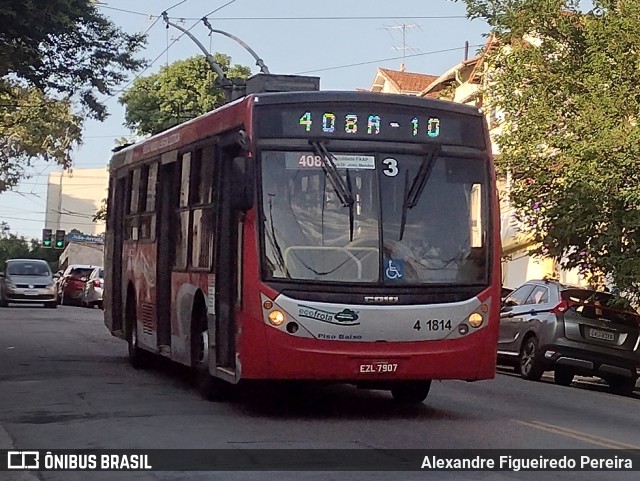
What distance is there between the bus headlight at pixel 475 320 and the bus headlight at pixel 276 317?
184cm

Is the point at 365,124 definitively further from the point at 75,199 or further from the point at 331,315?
the point at 75,199

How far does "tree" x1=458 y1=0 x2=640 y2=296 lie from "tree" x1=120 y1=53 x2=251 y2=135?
3931 centimetres

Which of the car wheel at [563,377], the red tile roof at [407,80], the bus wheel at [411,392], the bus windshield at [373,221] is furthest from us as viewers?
the red tile roof at [407,80]

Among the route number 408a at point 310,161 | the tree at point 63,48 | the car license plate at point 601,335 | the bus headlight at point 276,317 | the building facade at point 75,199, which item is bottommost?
the car license plate at point 601,335

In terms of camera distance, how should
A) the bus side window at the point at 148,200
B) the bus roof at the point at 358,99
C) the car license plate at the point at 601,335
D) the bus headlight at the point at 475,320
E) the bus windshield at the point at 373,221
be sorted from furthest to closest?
the car license plate at the point at 601,335 < the bus side window at the point at 148,200 < the bus roof at the point at 358,99 < the bus headlight at the point at 475,320 < the bus windshield at the point at 373,221

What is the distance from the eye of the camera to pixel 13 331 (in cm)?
2677

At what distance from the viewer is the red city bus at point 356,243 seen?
11.8 meters

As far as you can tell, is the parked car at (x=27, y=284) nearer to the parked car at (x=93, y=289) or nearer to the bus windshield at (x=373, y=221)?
the parked car at (x=93, y=289)

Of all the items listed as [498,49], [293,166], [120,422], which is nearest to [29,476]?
[120,422]

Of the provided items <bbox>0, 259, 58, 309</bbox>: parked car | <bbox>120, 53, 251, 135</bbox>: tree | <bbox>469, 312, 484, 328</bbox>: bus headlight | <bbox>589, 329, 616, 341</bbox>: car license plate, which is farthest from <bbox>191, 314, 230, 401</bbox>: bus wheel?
<bbox>120, 53, 251, 135</bbox>: tree

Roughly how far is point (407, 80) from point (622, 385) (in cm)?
4087

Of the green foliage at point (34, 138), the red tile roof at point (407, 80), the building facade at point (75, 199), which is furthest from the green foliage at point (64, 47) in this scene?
the building facade at point (75, 199)

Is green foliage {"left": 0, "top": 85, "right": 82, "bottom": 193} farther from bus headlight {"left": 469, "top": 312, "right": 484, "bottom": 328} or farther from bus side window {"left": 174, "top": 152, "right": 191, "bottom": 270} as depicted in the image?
bus headlight {"left": 469, "top": 312, "right": 484, "bottom": 328}

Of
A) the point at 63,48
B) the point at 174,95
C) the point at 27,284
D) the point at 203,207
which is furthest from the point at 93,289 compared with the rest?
the point at 203,207
